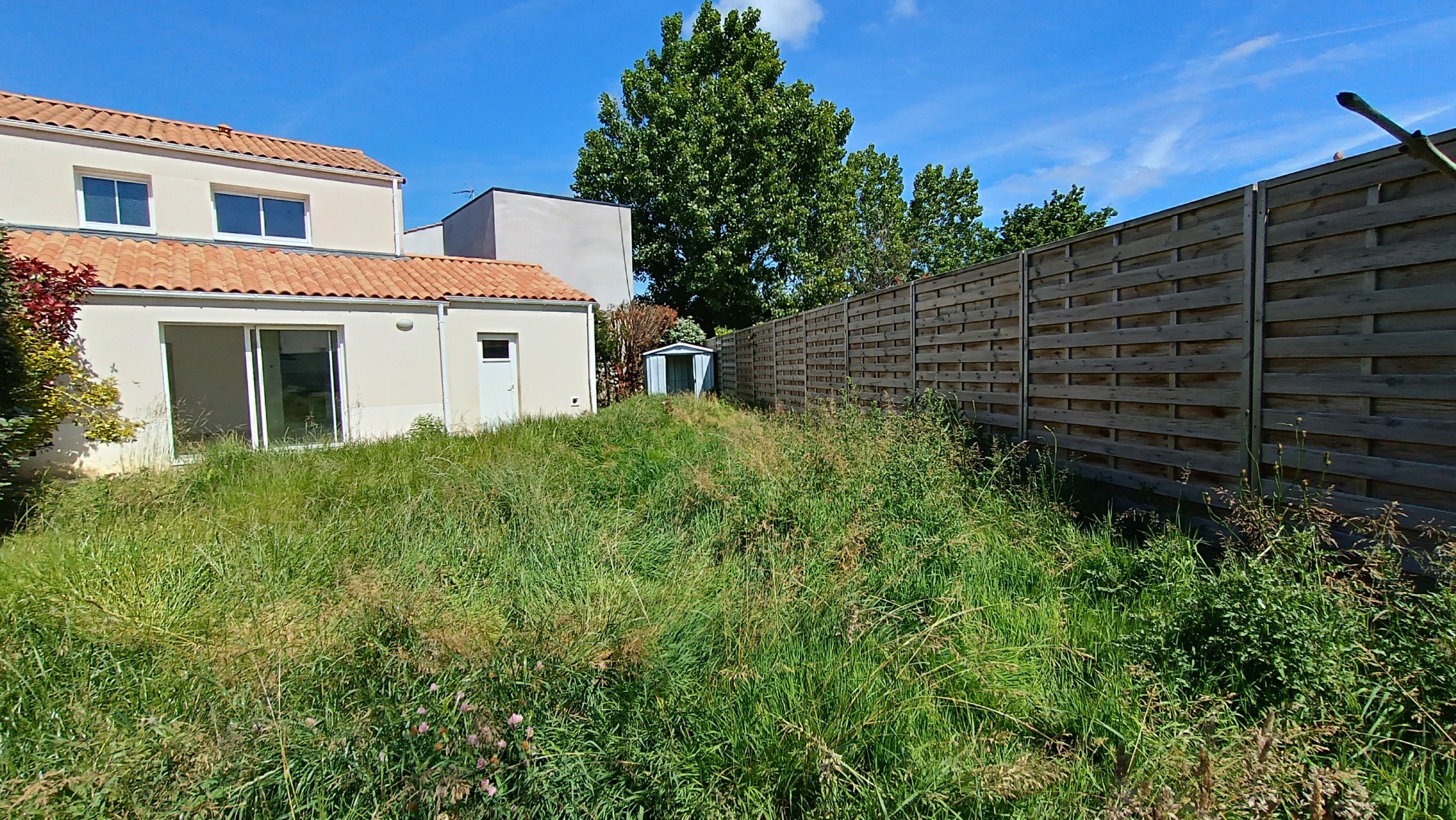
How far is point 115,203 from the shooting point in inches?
392

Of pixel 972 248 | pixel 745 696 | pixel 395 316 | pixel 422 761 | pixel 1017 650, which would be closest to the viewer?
pixel 422 761

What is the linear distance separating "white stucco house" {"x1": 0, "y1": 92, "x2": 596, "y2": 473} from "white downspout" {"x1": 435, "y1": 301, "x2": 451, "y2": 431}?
38 mm

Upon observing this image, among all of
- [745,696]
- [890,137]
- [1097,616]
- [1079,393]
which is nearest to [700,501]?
[745,696]

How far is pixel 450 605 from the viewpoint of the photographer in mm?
2861

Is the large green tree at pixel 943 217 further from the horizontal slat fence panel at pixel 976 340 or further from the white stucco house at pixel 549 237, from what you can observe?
the horizontal slat fence panel at pixel 976 340

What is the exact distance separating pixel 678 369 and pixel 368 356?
26.2ft

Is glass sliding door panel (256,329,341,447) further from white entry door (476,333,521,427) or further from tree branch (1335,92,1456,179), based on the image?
tree branch (1335,92,1456,179)

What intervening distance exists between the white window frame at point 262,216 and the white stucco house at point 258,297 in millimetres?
31

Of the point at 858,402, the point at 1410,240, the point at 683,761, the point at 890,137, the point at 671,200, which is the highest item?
the point at 890,137

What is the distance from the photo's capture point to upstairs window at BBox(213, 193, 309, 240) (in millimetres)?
10781

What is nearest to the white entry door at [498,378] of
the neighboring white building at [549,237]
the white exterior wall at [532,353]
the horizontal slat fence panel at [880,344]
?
the white exterior wall at [532,353]

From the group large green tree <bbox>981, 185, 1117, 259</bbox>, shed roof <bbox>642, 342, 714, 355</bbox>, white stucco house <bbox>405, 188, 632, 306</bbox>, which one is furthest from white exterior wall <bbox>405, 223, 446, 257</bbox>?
large green tree <bbox>981, 185, 1117, 259</bbox>

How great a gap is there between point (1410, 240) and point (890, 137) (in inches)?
1114

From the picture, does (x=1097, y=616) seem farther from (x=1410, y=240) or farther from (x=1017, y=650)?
(x=1410, y=240)
